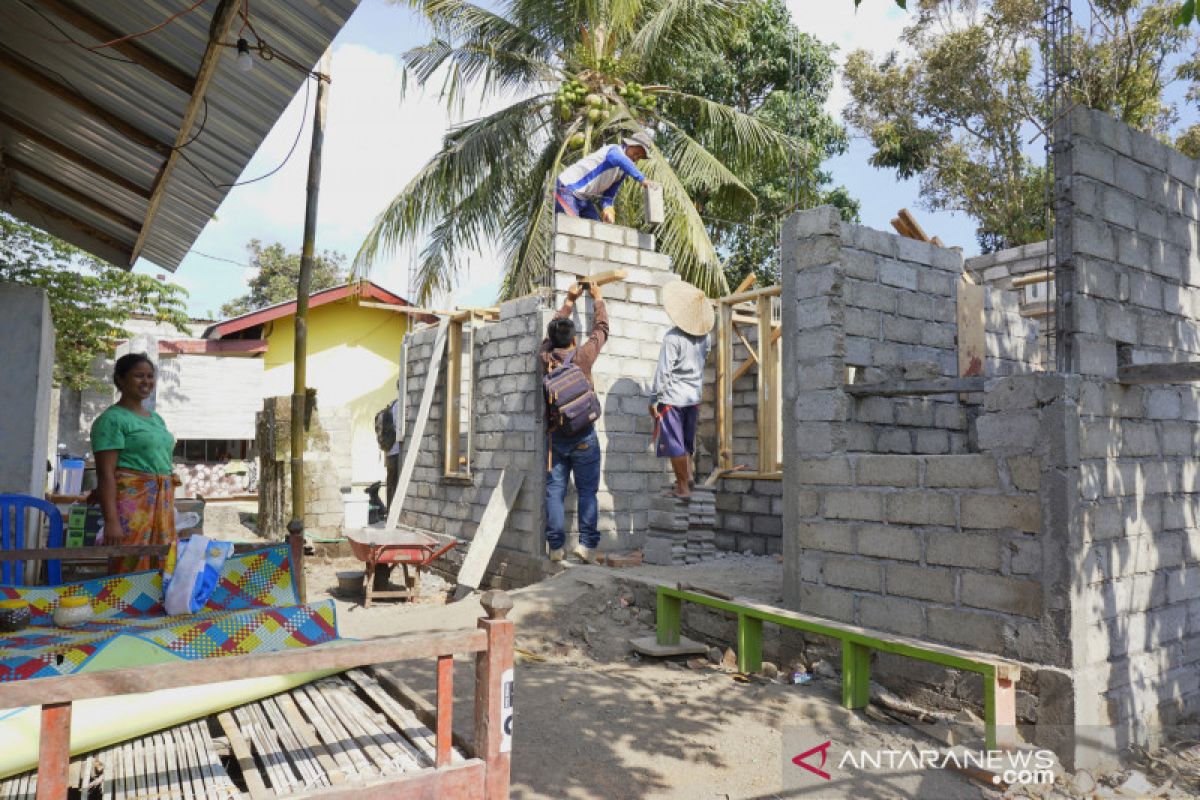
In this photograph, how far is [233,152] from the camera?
513 centimetres

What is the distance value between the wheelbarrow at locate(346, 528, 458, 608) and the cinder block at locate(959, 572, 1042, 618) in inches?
204

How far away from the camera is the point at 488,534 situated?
8.11 metres

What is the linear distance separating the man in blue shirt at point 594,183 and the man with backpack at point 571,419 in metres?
1.09

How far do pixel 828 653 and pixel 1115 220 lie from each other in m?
3.10

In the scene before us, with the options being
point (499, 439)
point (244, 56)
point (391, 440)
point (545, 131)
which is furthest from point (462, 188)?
point (244, 56)

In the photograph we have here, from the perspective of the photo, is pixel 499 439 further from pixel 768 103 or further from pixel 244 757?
pixel 768 103

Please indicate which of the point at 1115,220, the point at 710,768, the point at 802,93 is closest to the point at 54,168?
the point at 710,768

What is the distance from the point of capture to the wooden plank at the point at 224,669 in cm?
177

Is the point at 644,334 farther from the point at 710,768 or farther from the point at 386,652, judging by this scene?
the point at 386,652

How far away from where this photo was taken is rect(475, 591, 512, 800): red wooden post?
2.33m

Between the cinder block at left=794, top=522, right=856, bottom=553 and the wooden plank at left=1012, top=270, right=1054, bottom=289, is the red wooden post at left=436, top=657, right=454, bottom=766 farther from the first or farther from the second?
the wooden plank at left=1012, top=270, right=1054, bottom=289

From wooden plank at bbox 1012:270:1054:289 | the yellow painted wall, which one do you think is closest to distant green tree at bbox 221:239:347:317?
the yellow painted wall

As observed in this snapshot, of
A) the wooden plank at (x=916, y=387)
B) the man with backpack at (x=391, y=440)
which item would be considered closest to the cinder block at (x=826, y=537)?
the wooden plank at (x=916, y=387)

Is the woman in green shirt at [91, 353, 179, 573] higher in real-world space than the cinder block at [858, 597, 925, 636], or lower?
higher
